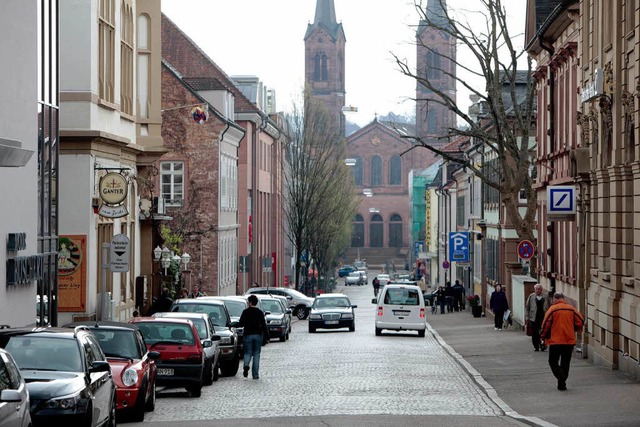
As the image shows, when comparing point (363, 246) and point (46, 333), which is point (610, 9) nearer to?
point (46, 333)

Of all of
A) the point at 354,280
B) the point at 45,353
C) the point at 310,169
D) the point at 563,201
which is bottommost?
the point at 354,280

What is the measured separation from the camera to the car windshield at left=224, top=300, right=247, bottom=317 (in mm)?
34219

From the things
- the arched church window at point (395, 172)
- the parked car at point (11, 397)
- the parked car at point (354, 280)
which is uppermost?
the arched church window at point (395, 172)

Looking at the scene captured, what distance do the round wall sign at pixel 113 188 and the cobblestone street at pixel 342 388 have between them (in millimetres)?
4982

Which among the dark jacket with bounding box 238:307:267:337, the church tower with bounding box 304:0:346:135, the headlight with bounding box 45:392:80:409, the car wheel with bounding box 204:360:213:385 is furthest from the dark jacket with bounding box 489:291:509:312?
the church tower with bounding box 304:0:346:135

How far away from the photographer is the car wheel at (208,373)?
2297 centimetres

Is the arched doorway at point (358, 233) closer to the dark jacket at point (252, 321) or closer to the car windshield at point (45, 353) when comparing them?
the dark jacket at point (252, 321)

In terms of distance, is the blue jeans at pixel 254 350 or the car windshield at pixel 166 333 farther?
the blue jeans at pixel 254 350

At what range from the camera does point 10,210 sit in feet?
82.5

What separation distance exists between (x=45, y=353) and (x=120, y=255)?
1330 cm

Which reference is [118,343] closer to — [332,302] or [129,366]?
[129,366]

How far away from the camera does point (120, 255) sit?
28.0m

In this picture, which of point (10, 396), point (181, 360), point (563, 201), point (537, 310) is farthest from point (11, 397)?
point (537, 310)

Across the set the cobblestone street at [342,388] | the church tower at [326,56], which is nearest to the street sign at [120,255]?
the cobblestone street at [342,388]
